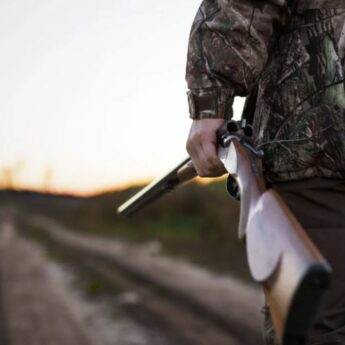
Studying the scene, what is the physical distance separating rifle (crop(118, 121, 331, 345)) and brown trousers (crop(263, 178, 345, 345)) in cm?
15

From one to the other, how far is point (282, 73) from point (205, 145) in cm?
28

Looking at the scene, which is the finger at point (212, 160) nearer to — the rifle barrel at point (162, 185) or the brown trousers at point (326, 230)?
the brown trousers at point (326, 230)

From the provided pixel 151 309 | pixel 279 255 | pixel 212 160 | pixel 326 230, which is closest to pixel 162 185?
pixel 212 160

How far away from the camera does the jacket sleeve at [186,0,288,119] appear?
1.94 m

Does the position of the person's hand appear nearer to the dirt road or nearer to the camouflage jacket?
the camouflage jacket

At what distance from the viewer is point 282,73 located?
6.49 ft

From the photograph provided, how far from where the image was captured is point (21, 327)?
9.01m

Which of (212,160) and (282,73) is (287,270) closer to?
(212,160)

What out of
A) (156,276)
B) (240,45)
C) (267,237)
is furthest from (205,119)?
(156,276)

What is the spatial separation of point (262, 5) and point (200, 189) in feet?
74.9

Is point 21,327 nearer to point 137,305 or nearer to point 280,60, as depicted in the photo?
point 137,305

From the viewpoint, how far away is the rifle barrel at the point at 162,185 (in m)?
2.72

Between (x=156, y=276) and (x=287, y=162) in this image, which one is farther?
(x=156, y=276)

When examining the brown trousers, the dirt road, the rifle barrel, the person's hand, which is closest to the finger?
the person's hand
